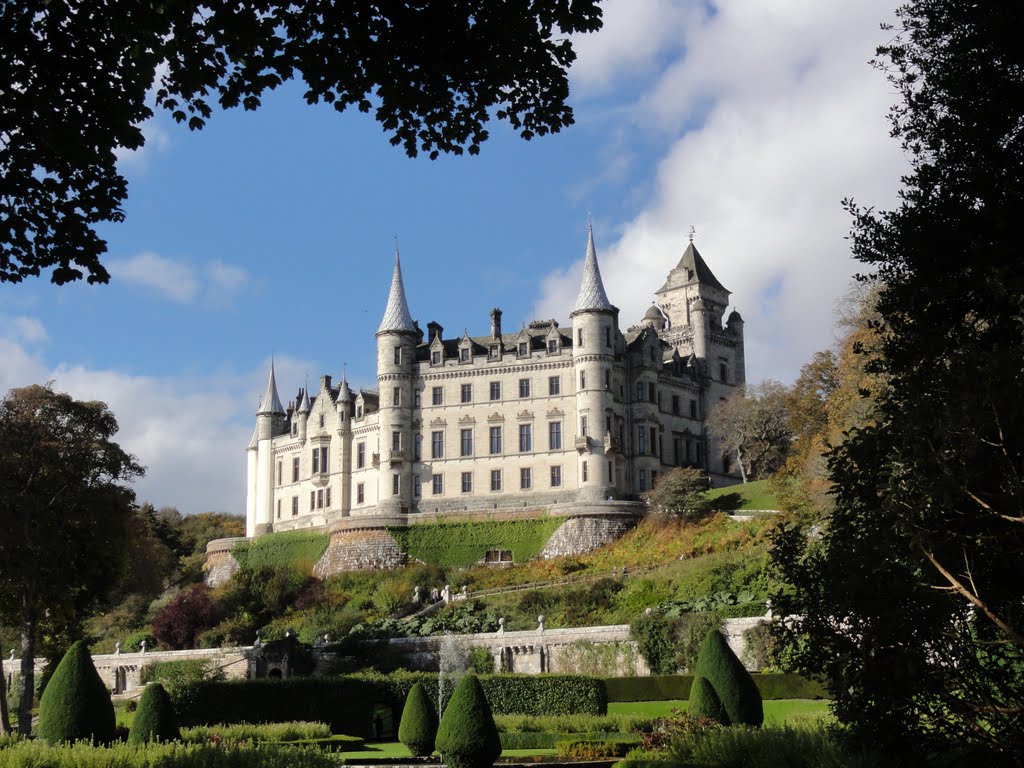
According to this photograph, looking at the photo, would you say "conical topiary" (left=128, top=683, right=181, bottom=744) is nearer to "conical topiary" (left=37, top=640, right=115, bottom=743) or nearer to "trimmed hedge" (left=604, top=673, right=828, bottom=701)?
"conical topiary" (left=37, top=640, right=115, bottom=743)

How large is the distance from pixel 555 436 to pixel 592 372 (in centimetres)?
401

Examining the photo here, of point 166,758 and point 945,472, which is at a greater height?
point 945,472

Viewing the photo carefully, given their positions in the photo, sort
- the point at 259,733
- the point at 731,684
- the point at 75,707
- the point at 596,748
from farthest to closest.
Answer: the point at 259,733
the point at 731,684
the point at 596,748
the point at 75,707

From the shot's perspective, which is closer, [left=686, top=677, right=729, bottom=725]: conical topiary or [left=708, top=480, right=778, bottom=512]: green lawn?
[left=686, top=677, right=729, bottom=725]: conical topiary

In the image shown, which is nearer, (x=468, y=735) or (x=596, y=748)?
(x=468, y=735)

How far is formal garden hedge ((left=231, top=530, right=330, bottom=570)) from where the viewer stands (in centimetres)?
6644

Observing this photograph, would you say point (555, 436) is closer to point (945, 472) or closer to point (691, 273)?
point (691, 273)

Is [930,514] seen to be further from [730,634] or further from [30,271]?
[730,634]

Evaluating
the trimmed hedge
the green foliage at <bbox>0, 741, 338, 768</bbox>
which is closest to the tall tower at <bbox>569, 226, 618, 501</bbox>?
the trimmed hedge

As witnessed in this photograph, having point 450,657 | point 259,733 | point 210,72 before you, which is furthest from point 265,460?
point 210,72

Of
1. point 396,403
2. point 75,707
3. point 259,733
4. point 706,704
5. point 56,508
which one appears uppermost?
point 396,403

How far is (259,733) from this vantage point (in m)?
27.7

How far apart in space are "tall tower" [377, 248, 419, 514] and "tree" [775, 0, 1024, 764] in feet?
173

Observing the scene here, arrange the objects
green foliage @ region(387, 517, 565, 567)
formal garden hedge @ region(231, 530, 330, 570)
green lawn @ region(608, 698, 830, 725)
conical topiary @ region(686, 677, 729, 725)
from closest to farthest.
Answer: conical topiary @ region(686, 677, 729, 725), green lawn @ region(608, 698, 830, 725), green foliage @ region(387, 517, 565, 567), formal garden hedge @ region(231, 530, 330, 570)
